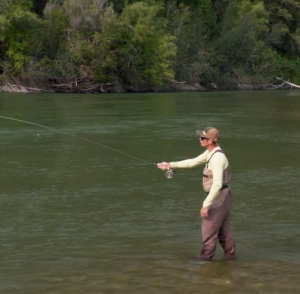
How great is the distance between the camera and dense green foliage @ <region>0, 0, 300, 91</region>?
177 feet

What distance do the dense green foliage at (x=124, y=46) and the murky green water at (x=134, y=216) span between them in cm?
3232

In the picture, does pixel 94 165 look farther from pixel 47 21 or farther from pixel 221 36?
pixel 221 36

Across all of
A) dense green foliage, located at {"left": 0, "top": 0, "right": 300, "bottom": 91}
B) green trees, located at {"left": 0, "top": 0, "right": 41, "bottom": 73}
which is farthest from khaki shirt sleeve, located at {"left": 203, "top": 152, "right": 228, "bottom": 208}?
green trees, located at {"left": 0, "top": 0, "right": 41, "bottom": 73}

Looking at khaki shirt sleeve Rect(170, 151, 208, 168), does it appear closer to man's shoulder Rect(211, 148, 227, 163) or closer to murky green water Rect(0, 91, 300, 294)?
man's shoulder Rect(211, 148, 227, 163)

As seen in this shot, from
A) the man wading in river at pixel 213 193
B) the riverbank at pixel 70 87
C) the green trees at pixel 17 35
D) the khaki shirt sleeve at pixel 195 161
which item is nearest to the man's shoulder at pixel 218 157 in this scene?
the man wading in river at pixel 213 193

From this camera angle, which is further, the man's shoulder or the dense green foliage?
the dense green foliage

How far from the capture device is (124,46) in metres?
56.0

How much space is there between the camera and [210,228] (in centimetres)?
791

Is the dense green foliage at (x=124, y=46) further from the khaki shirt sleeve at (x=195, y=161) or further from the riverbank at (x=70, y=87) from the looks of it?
the khaki shirt sleeve at (x=195, y=161)

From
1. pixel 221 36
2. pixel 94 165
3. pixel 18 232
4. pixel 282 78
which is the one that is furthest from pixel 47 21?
pixel 18 232

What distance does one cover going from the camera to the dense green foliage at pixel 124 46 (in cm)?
5384

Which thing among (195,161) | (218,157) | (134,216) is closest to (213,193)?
(218,157)

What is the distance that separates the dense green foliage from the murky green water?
106 ft

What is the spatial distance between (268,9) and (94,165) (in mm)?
70922
